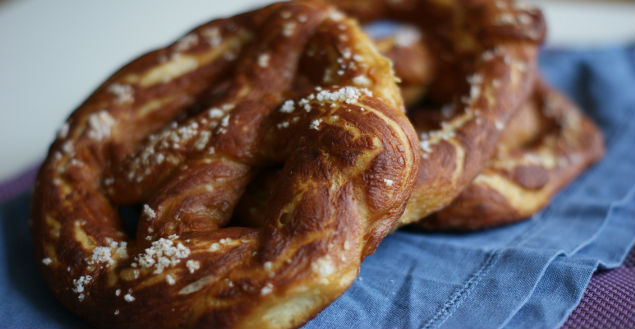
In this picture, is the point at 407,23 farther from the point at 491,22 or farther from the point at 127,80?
the point at 127,80

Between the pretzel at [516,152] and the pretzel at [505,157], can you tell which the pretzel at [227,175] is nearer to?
the pretzel at [505,157]

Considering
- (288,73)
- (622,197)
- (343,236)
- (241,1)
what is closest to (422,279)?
(343,236)

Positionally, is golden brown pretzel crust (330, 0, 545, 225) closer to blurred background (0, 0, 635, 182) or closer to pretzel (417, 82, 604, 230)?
pretzel (417, 82, 604, 230)

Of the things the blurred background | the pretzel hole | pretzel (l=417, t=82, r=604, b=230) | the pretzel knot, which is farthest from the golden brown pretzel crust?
the blurred background

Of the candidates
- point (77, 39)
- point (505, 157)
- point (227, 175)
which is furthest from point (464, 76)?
point (77, 39)

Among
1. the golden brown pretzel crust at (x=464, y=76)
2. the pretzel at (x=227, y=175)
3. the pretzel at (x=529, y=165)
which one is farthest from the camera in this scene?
the pretzel at (x=529, y=165)

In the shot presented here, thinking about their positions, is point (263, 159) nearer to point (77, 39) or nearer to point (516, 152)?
point (516, 152)

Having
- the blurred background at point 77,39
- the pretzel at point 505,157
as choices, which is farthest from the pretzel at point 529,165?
the blurred background at point 77,39
